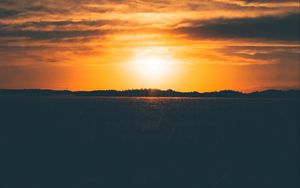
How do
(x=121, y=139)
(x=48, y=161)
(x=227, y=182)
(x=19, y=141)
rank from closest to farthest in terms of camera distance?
(x=227, y=182) → (x=48, y=161) → (x=19, y=141) → (x=121, y=139)

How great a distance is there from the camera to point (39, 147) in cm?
5388

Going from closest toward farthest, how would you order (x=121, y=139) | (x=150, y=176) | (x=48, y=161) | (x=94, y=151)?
(x=150, y=176)
(x=48, y=161)
(x=94, y=151)
(x=121, y=139)

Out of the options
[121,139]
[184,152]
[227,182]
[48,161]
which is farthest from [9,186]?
[121,139]

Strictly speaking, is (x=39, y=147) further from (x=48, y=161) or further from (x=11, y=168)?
(x=11, y=168)

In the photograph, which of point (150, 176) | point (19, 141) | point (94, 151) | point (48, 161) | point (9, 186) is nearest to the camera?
point (9, 186)

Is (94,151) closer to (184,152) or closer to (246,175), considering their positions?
(184,152)

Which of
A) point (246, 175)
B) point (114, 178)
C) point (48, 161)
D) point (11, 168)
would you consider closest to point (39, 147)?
point (48, 161)

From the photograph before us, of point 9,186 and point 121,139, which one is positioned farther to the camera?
point 121,139

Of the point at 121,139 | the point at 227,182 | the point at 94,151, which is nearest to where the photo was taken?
the point at 227,182

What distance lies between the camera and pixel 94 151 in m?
52.2

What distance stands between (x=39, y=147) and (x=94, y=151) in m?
6.82

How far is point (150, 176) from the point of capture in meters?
38.4

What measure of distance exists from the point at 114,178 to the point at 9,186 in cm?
830

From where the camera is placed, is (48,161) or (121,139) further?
(121,139)
